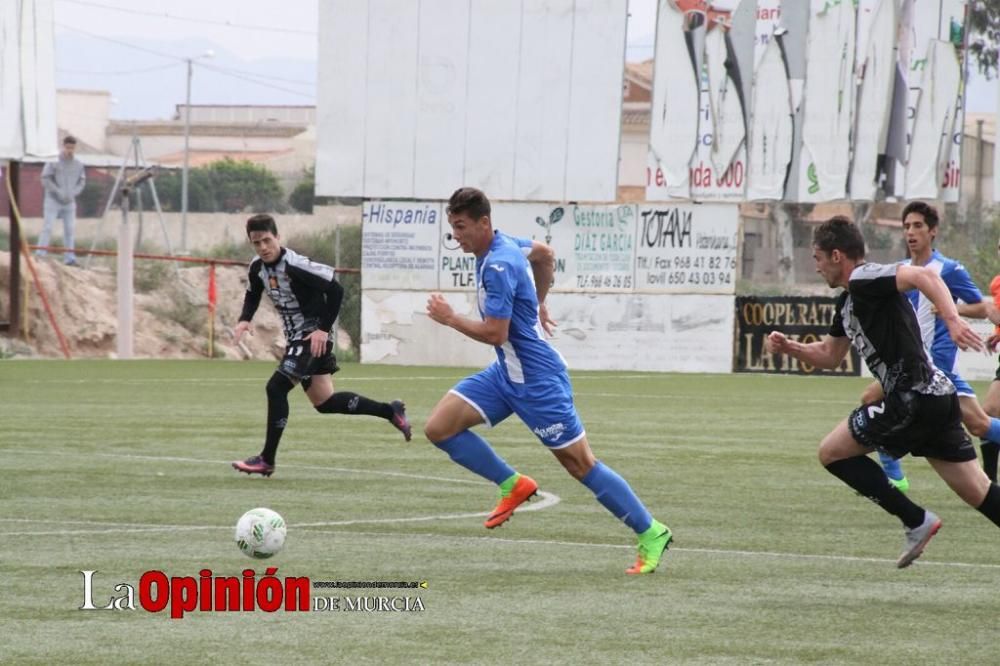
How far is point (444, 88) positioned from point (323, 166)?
2812 millimetres

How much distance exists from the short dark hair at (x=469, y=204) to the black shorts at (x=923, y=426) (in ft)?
7.30

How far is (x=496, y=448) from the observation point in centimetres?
1686

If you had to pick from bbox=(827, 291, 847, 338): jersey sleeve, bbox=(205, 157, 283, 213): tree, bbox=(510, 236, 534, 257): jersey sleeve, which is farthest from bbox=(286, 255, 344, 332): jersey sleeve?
bbox=(205, 157, 283, 213): tree

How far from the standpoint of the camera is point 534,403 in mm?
9727

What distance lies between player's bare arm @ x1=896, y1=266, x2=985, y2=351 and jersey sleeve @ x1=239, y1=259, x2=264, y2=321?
6.65 meters

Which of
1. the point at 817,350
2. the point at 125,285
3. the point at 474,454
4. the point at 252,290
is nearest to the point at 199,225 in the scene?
the point at 125,285

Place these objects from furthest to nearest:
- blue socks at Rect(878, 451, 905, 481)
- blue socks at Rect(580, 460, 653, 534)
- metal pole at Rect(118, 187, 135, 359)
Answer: metal pole at Rect(118, 187, 135, 359) → blue socks at Rect(878, 451, 905, 481) → blue socks at Rect(580, 460, 653, 534)

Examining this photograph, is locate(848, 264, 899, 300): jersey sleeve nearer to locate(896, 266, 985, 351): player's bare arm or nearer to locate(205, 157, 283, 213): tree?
locate(896, 266, 985, 351): player's bare arm

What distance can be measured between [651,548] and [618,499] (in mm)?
331

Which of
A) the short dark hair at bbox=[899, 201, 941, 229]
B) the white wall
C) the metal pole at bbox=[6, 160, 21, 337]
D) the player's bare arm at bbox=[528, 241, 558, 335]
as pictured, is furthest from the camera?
the metal pole at bbox=[6, 160, 21, 337]

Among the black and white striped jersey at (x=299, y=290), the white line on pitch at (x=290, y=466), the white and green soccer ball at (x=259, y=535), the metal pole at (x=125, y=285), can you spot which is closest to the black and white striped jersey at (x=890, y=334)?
the white and green soccer ball at (x=259, y=535)

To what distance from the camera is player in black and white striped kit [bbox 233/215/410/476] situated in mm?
13929

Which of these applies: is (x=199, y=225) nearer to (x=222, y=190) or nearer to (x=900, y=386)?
(x=222, y=190)

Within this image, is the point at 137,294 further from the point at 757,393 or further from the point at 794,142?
the point at 757,393
